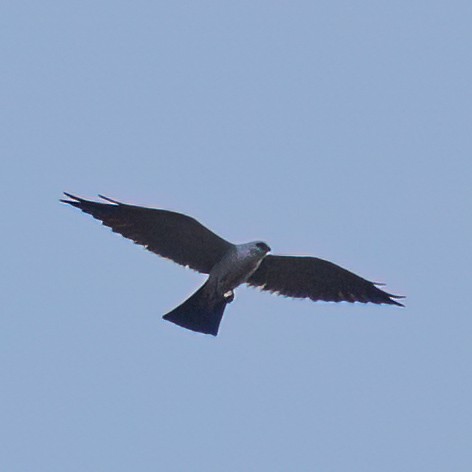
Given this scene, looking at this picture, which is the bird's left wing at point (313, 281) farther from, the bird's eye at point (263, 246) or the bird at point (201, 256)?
the bird's eye at point (263, 246)

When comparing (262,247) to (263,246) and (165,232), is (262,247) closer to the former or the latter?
(263,246)

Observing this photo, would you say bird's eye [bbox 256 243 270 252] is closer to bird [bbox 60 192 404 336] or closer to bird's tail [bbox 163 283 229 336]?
bird [bbox 60 192 404 336]

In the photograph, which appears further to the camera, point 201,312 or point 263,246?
point 201,312

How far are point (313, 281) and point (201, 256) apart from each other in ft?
5.02

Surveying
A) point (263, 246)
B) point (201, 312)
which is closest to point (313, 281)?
point (263, 246)

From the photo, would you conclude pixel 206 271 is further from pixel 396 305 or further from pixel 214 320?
pixel 396 305

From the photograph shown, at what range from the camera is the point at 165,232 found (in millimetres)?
16703

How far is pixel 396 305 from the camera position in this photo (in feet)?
58.0

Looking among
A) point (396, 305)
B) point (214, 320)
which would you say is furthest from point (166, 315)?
point (396, 305)

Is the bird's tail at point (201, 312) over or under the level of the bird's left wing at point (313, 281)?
under

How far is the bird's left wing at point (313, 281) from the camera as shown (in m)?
17.2

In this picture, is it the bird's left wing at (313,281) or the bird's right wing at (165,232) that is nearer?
the bird's right wing at (165,232)

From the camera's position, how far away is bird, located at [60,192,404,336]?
1653cm

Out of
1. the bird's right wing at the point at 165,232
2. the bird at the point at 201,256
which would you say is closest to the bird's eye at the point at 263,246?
the bird at the point at 201,256
